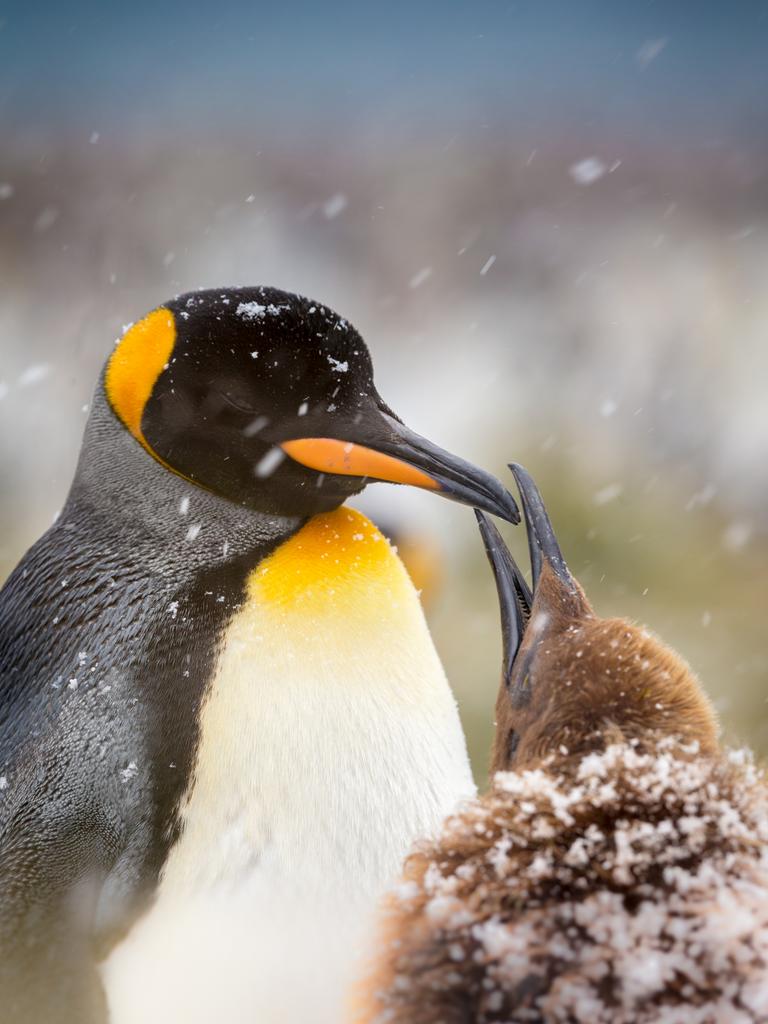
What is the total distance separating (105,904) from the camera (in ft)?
2.37

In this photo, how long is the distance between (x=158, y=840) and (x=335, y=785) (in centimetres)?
13

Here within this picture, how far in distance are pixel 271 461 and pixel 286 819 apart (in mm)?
268

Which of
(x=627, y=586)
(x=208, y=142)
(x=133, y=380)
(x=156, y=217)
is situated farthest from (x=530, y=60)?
(x=133, y=380)

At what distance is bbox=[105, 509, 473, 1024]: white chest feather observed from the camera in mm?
714

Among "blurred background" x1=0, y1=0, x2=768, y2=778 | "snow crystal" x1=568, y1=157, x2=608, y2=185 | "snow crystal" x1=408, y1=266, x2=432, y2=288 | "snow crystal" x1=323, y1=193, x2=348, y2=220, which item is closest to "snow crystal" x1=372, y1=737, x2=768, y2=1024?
"blurred background" x1=0, y1=0, x2=768, y2=778

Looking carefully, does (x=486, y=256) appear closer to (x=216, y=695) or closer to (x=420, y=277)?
(x=420, y=277)

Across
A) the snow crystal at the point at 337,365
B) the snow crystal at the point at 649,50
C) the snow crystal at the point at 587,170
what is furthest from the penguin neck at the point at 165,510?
the snow crystal at the point at 649,50

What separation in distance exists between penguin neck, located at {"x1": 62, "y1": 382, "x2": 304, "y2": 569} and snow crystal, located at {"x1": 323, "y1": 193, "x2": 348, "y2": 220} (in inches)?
69.8

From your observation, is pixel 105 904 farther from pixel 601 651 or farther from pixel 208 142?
pixel 208 142

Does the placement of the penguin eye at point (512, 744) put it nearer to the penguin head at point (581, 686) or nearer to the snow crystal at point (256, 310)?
the penguin head at point (581, 686)

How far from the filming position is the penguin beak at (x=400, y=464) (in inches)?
30.2

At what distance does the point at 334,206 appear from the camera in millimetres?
2512

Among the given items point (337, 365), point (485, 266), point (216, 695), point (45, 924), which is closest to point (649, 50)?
point (485, 266)

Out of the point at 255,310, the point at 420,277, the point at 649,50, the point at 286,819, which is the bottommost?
the point at 286,819
